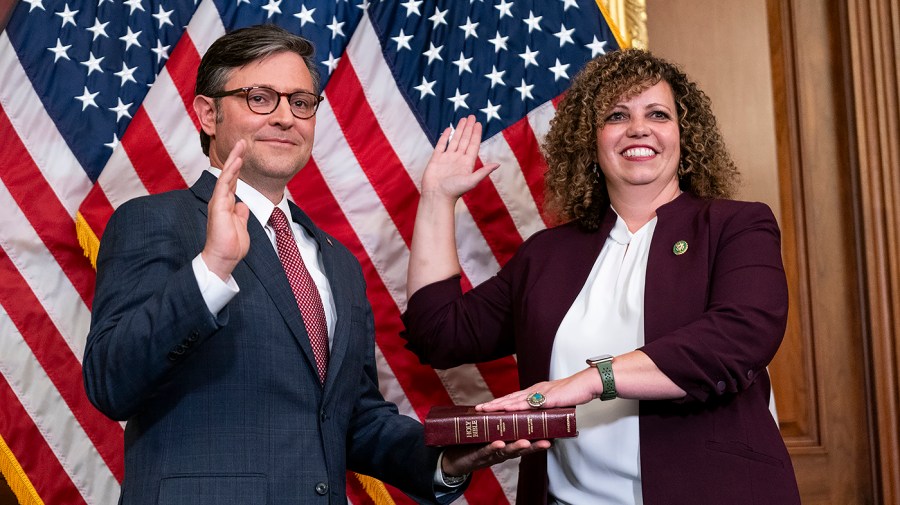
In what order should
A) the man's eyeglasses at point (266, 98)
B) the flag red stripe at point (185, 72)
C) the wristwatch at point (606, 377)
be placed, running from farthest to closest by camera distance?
the flag red stripe at point (185, 72) → the man's eyeglasses at point (266, 98) → the wristwatch at point (606, 377)

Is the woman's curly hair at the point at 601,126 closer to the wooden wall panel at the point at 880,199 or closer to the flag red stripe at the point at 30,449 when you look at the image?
the wooden wall panel at the point at 880,199

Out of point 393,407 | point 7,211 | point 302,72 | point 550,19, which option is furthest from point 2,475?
point 550,19

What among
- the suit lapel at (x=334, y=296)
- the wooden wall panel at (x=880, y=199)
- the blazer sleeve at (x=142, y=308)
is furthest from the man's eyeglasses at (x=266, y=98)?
the wooden wall panel at (x=880, y=199)

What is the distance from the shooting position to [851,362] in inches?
120

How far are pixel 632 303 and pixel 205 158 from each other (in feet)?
4.96

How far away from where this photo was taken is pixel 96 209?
2824 mm

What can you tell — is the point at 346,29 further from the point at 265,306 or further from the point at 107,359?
the point at 107,359

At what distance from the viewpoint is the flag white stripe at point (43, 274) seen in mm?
2824

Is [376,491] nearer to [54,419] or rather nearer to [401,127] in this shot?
[54,419]

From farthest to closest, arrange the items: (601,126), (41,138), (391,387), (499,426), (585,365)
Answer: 1. (391,387)
2. (41,138)
3. (601,126)
4. (585,365)
5. (499,426)

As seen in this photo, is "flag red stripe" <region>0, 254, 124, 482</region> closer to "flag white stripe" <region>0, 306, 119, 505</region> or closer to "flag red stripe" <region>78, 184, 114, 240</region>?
"flag white stripe" <region>0, 306, 119, 505</region>

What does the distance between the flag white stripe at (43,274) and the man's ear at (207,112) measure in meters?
0.85

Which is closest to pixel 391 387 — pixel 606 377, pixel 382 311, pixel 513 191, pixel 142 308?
pixel 382 311

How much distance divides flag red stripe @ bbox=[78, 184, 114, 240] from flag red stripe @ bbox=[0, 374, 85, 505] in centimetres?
53
